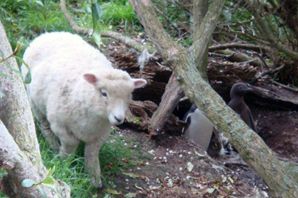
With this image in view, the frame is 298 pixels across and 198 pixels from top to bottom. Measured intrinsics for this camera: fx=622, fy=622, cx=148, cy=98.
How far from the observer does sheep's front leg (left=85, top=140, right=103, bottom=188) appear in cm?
457

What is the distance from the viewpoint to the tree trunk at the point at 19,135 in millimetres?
1699

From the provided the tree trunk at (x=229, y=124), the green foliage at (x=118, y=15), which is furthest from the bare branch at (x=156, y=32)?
the green foliage at (x=118, y=15)

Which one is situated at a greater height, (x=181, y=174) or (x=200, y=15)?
(x=200, y=15)

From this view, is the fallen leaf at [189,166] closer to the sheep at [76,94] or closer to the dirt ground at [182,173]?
the dirt ground at [182,173]

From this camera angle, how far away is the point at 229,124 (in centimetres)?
375

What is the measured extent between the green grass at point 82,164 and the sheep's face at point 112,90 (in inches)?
22.7

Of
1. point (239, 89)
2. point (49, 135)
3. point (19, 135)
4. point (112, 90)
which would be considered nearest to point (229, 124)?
point (112, 90)

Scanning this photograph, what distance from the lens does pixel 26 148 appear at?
6.23ft

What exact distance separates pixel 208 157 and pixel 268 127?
1.19 metres

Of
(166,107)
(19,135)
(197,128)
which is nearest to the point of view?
(19,135)

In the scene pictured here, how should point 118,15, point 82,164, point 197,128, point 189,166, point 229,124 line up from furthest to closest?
point 118,15 < point 197,128 < point 189,166 < point 82,164 < point 229,124

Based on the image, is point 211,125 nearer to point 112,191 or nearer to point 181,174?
point 181,174

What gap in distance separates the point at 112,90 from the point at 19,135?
90.1 inches

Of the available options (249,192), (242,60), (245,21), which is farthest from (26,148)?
(242,60)
